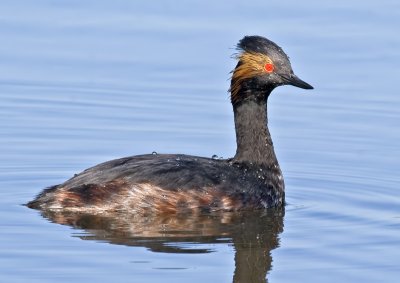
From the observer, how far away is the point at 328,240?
11.6m

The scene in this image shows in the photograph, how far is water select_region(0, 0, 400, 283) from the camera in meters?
10.9

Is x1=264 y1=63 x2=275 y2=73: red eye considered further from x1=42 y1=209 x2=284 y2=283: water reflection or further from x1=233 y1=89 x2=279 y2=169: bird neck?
x1=42 y1=209 x2=284 y2=283: water reflection

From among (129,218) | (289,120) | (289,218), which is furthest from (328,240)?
(289,120)

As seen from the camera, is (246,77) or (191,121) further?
(191,121)

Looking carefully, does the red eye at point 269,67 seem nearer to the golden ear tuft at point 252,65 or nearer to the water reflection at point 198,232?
the golden ear tuft at point 252,65

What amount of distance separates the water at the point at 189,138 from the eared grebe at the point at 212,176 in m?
0.21

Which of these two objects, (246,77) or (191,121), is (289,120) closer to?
(191,121)

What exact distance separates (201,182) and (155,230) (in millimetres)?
960

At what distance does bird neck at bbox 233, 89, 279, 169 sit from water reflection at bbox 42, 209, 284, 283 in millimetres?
735

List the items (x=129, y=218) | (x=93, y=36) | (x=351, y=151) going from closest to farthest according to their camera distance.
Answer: (x=129, y=218) → (x=351, y=151) → (x=93, y=36)

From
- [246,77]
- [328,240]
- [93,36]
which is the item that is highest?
[93,36]

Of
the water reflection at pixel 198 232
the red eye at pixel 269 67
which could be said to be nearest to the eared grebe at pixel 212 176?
the red eye at pixel 269 67

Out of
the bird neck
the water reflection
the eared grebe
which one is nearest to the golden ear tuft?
the eared grebe

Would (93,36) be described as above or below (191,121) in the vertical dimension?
above
